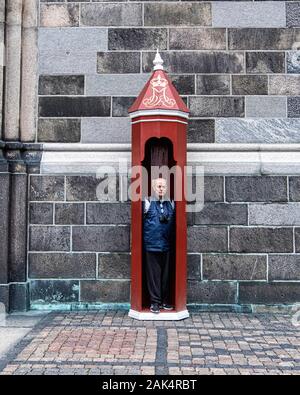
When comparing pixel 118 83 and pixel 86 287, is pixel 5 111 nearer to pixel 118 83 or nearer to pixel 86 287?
pixel 118 83

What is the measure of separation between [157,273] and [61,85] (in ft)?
9.15

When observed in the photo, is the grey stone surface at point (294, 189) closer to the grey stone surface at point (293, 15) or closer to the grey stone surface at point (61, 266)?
the grey stone surface at point (293, 15)

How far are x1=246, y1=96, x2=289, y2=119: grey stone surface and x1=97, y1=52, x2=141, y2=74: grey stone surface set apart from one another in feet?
5.09

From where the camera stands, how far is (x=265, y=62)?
6523mm

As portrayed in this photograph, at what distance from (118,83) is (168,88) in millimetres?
959

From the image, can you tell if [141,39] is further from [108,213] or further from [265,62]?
[108,213]

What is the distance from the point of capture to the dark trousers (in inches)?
227

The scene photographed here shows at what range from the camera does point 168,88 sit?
19.1 ft

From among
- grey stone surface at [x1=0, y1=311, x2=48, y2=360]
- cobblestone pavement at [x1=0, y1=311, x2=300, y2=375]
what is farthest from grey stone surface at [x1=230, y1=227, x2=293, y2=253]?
grey stone surface at [x1=0, y1=311, x2=48, y2=360]

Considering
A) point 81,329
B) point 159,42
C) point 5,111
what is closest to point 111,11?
point 159,42

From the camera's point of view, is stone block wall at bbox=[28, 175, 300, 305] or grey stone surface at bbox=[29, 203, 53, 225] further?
grey stone surface at bbox=[29, 203, 53, 225]

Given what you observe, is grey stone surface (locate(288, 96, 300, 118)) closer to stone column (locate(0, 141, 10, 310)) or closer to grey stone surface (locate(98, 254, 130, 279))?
grey stone surface (locate(98, 254, 130, 279))

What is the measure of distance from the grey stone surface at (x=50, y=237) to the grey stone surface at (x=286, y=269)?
266 centimetres

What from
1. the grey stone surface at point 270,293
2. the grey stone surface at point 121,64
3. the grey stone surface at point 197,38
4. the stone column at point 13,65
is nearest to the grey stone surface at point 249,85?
the grey stone surface at point 197,38
